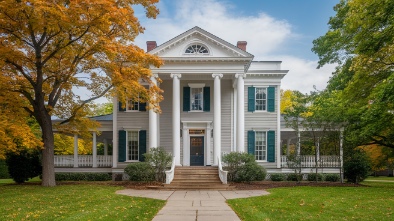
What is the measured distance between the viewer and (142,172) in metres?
20.5

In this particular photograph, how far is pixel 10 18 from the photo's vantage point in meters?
15.6

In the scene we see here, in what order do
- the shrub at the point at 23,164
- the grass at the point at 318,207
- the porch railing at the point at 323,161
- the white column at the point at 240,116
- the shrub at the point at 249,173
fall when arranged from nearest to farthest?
the grass at the point at 318,207 → the shrub at the point at 249,173 → the shrub at the point at 23,164 → the white column at the point at 240,116 → the porch railing at the point at 323,161

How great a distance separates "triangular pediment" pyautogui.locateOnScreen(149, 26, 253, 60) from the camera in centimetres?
2263

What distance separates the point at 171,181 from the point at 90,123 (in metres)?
5.68

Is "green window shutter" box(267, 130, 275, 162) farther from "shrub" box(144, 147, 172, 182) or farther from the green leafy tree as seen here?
"shrub" box(144, 147, 172, 182)

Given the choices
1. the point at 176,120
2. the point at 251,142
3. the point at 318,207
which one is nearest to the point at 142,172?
the point at 176,120

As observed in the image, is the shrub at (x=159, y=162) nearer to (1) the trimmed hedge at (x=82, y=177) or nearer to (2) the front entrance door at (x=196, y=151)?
(2) the front entrance door at (x=196, y=151)

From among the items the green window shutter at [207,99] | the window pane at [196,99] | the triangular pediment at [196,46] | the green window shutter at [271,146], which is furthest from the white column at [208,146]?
the triangular pediment at [196,46]

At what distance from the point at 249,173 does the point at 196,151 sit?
5.18 m

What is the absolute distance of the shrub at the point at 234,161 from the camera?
2106 cm

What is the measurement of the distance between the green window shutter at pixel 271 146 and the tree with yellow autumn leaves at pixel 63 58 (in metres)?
9.01

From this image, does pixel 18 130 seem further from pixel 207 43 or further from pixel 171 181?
pixel 207 43

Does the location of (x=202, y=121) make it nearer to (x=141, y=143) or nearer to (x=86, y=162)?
(x=141, y=143)

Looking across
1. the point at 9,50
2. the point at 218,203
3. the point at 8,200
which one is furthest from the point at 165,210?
the point at 9,50
